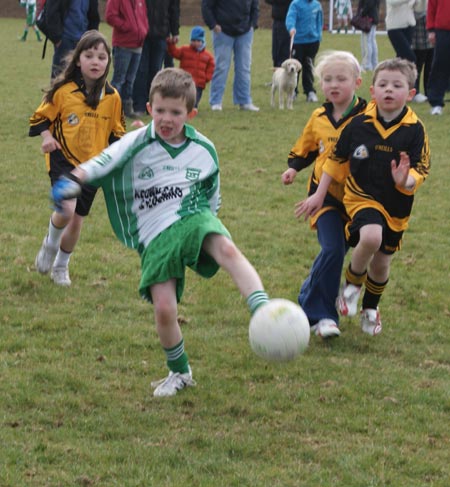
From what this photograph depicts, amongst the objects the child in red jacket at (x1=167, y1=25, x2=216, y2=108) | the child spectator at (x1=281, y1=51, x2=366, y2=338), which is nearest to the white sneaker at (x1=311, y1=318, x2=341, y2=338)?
the child spectator at (x1=281, y1=51, x2=366, y2=338)

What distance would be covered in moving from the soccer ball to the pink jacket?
32.4 ft

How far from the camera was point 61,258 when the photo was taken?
23.3 ft

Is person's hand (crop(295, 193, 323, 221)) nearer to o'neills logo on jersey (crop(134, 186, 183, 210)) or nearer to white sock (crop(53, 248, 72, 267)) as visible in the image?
o'neills logo on jersey (crop(134, 186, 183, 210))

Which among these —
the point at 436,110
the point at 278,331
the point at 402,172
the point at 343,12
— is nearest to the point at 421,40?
the point at 436,110

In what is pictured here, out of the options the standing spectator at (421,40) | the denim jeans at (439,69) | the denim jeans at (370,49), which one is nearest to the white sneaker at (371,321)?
the denim jeans at (439,69)

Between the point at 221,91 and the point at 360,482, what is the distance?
1222 centimetres

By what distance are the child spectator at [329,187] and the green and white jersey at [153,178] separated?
42.8 inches

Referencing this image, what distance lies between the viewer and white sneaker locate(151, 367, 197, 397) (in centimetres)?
508

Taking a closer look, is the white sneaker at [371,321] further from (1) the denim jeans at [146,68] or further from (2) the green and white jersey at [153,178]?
(1) the denim jeans at [146,68]

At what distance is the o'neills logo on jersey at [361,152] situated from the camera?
18.9 feet

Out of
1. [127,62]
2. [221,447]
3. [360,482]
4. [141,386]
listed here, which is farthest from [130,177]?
[127,62]

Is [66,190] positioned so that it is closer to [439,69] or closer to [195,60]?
[439,69]

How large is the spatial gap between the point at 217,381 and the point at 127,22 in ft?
30.4

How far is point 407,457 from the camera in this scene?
14.4 feet
